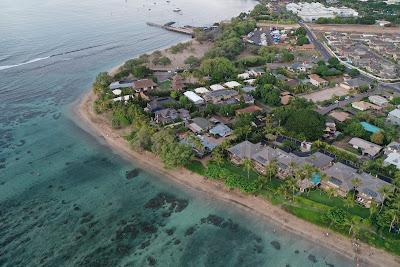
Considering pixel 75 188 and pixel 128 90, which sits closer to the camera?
pixel 75 188

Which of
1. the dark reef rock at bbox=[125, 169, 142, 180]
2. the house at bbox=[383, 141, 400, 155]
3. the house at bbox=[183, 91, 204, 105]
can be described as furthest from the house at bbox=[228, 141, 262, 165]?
the house at bbox=[383, 141, 400, 155]

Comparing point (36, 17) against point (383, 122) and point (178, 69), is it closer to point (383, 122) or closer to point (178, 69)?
point (178, 69)

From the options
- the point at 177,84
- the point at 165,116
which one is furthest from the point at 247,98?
the point at 165,116

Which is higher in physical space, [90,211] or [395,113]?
[395,113]

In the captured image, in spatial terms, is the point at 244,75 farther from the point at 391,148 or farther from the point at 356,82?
the point at 391,148

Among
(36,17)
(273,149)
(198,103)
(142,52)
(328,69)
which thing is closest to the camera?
(273,149)

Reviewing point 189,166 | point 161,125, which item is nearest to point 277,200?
point 189,166

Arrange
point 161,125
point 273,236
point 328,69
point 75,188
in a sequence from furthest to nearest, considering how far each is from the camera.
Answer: point 328,69 → point 161,125 → point 75,188 → point 273,236
